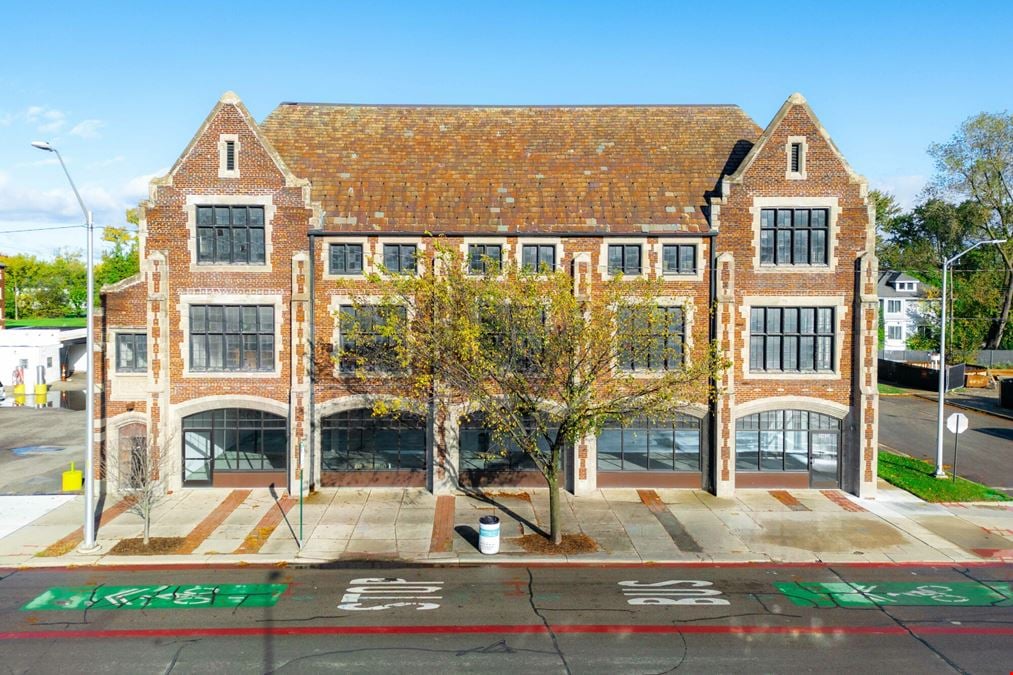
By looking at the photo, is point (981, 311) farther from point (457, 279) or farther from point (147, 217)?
point (147, 217)

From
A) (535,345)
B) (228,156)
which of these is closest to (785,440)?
(535,345)

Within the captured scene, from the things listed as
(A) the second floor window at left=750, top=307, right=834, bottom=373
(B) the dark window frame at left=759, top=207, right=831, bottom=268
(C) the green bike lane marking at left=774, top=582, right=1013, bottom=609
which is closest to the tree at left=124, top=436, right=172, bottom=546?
(C) the green bike lane marking at left=774, top=582, right=1013, bottom=609

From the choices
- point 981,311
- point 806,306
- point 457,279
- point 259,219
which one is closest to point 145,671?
point 457,279

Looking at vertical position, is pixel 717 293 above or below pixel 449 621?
above

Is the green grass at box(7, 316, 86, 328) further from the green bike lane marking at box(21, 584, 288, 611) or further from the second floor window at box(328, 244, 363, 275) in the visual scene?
the green bike lane marking at box(21, 584, 288, 611)

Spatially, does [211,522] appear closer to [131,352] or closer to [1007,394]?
[131,352]
